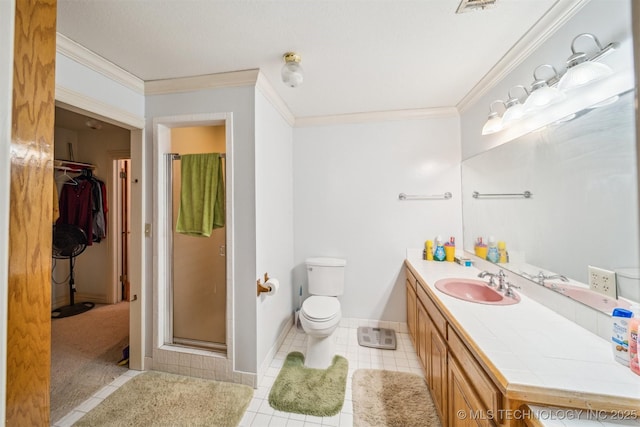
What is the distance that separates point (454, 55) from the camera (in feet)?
5.18

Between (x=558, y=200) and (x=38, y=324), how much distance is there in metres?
2.28

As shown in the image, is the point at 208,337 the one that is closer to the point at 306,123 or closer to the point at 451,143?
the point at 306,123

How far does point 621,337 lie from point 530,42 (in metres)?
1.56

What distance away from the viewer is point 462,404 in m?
1.07

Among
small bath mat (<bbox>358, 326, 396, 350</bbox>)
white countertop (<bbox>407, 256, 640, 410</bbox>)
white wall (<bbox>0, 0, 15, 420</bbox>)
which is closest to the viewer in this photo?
white wall (<bbox>0, 0, 15, 420</bbox>)

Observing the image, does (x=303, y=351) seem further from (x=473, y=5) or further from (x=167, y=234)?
(x=473, y=5)

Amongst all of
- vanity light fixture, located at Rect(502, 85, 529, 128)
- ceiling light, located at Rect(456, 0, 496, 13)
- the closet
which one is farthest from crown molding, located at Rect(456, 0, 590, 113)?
the closet

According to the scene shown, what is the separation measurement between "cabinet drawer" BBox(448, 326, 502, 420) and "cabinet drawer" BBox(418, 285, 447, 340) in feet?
0.31

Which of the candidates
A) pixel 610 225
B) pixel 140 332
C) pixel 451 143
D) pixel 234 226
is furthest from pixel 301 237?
pixel 610 225

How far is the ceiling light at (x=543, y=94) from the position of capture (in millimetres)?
1252

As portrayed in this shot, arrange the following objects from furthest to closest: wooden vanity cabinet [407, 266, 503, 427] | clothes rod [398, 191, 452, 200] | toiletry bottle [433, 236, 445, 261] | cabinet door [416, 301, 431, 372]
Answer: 1. clothes rod [398, 191, 452, 200]
2. toiletry bottle [433, 236, 445, 261]
3. cabinet door [416, 301, 431, 372]
4. wooden vanity cabinet [407, 266, 503, 427]

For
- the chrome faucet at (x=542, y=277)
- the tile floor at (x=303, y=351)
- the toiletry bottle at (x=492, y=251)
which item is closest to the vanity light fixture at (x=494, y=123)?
the toiletry bottle at (x=492, y=251)

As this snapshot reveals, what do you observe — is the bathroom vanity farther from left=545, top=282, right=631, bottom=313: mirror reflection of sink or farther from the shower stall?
the shower stall

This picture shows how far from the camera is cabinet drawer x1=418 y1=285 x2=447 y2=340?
1.32m
